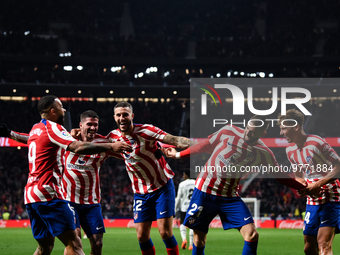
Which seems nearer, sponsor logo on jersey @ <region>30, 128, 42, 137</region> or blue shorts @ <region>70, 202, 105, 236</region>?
sponsor logo on jersey @ <region>30, 128, 42, 137</region>

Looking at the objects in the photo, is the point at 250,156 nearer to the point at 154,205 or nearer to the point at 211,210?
the point at 211,210

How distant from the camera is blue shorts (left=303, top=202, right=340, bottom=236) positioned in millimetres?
6574

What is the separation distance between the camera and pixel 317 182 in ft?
21.2

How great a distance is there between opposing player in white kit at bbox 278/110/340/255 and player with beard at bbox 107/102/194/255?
7.19 ft

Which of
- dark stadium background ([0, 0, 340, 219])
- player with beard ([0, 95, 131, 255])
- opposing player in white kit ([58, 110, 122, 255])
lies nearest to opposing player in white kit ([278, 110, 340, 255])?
player with beard ([0, 95, 131, 255])

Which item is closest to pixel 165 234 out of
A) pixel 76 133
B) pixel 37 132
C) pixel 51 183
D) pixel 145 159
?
pixel 145 159

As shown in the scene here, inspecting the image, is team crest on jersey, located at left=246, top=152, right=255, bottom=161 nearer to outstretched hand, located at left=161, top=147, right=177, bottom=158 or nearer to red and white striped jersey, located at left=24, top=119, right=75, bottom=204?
outstretched hand, located at left=161, top=147, right=177, bottom=158

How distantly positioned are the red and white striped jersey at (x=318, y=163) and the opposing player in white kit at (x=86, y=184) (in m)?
3.42

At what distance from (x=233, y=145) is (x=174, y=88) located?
30238 millimetres

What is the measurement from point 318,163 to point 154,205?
112 inches

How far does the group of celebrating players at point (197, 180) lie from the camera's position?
639cm

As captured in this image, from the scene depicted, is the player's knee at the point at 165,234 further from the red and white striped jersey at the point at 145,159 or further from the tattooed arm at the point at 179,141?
the tattooed arm at the point at 179,141

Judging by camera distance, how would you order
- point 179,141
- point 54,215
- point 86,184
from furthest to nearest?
point 86,184 → point 179,141 → point 54,215

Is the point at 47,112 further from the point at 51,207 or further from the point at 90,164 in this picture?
the point at 90,164
